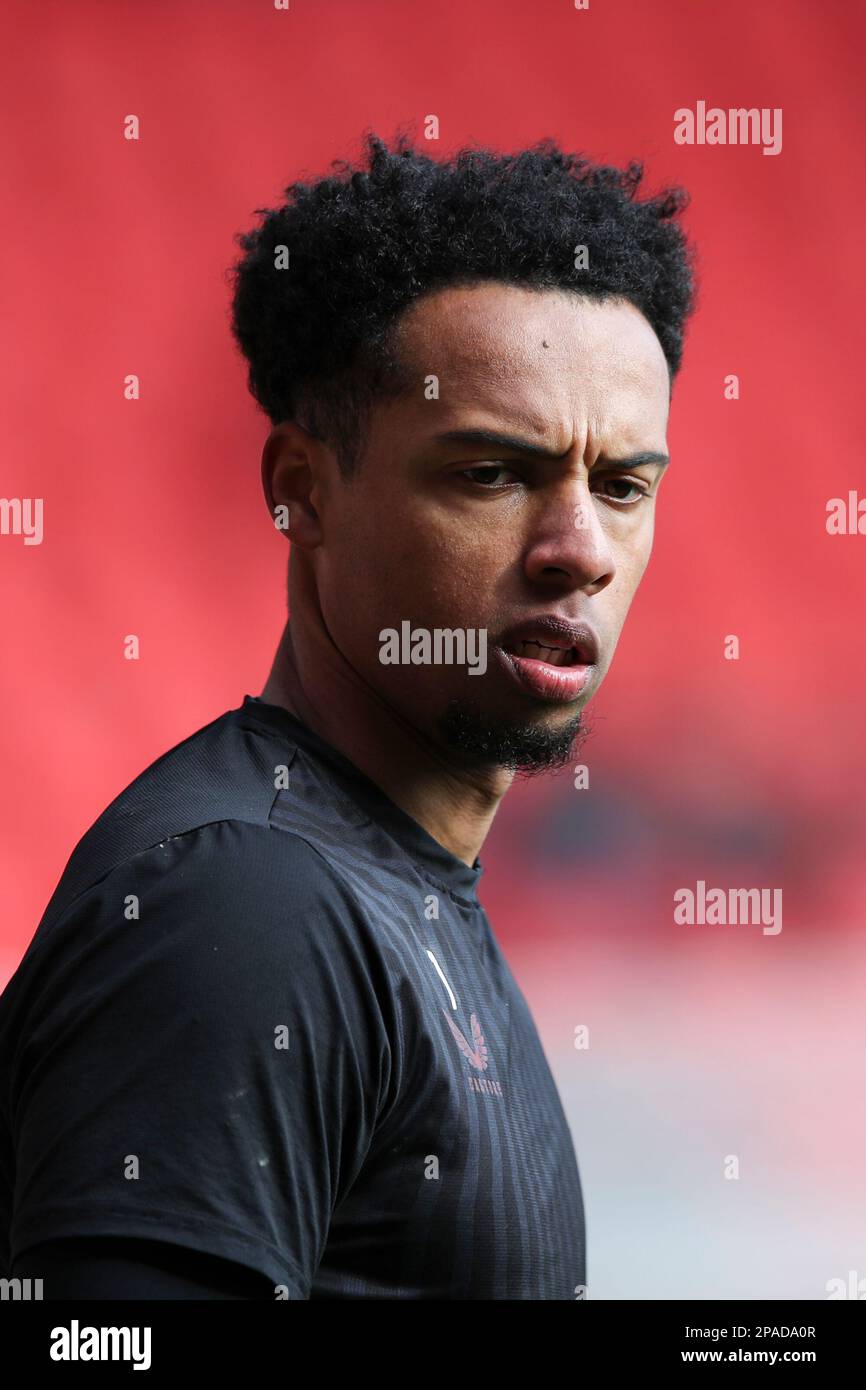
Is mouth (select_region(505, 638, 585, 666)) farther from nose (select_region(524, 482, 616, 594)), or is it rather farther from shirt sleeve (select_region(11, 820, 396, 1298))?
shirt sleeve (select_region(11, 820, 396, 1298))

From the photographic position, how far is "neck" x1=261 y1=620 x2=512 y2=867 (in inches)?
38.7

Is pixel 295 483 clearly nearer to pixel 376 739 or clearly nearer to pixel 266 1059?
pixel 376 739

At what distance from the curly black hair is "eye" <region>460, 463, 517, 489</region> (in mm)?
77

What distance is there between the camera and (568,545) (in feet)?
3.08

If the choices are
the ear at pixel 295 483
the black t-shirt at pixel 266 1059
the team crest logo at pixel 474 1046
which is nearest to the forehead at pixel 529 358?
the ear at pixel 295 483

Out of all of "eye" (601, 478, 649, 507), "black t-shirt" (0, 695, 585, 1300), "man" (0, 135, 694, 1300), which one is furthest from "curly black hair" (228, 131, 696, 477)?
"black t-shirt" (0, 695, 585, 1300)

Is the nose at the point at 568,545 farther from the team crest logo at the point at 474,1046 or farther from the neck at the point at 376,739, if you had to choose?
the team crest logo at the point at 474,1046

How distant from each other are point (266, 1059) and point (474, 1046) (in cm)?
20

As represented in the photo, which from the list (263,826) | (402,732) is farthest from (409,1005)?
(402,732)

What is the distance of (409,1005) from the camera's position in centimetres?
80

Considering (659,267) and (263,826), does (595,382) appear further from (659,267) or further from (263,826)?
(263,826)

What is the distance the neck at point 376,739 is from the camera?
983 mm

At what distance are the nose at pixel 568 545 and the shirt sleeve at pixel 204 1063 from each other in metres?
0.28

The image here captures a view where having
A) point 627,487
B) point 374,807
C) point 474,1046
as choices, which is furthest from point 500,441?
point 474,1046
